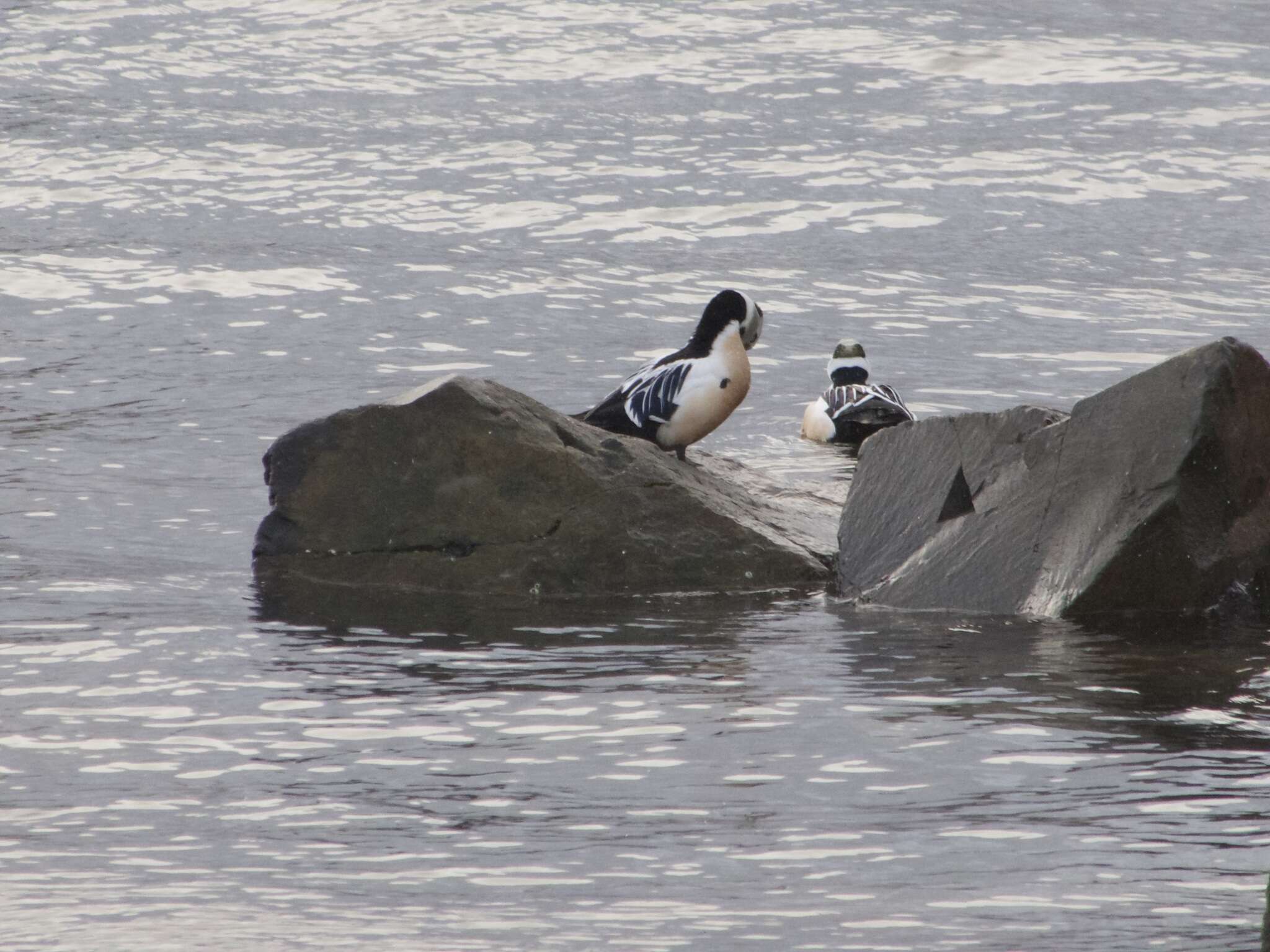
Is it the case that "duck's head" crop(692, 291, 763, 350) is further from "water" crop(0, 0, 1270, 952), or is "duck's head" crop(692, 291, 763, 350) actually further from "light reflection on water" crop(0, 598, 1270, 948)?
"light reflection on water" crop(0, 598, 1270, 948)

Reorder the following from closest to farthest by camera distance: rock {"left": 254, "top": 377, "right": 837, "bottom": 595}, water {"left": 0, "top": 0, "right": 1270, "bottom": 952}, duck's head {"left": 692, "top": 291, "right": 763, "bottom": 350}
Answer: water {"left": 0, "top": 0, "right": 1270, "bottom": 952}, rock {"left": 254, "top": 377, "right": 837, "bottom": 595}, duck's head {"left": 692, "top": 291, "right": 763, "bottom": 350}

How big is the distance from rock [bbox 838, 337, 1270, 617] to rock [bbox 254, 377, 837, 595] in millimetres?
818

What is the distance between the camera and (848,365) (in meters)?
14.2

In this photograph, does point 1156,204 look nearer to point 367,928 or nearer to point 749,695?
point 749,695

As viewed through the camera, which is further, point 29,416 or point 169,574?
point 29,416

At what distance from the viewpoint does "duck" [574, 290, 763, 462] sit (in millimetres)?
9359

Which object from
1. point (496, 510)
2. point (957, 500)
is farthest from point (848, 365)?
point (496, 510)

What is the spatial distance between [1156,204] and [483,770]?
15.0 m

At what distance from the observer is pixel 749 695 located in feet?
22.1

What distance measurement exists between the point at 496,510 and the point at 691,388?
131cm

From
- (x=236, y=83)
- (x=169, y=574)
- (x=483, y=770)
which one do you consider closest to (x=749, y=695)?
(x=483, y=770)

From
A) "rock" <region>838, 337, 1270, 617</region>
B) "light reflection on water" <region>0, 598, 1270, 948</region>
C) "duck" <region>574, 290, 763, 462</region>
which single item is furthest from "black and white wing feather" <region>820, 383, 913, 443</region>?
"light reflection on water" <region>0, 598, 1270, 948</region>

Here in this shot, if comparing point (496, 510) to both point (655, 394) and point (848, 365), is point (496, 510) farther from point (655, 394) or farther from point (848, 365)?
point (848, 365)

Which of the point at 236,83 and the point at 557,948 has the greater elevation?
the point at 236,83
